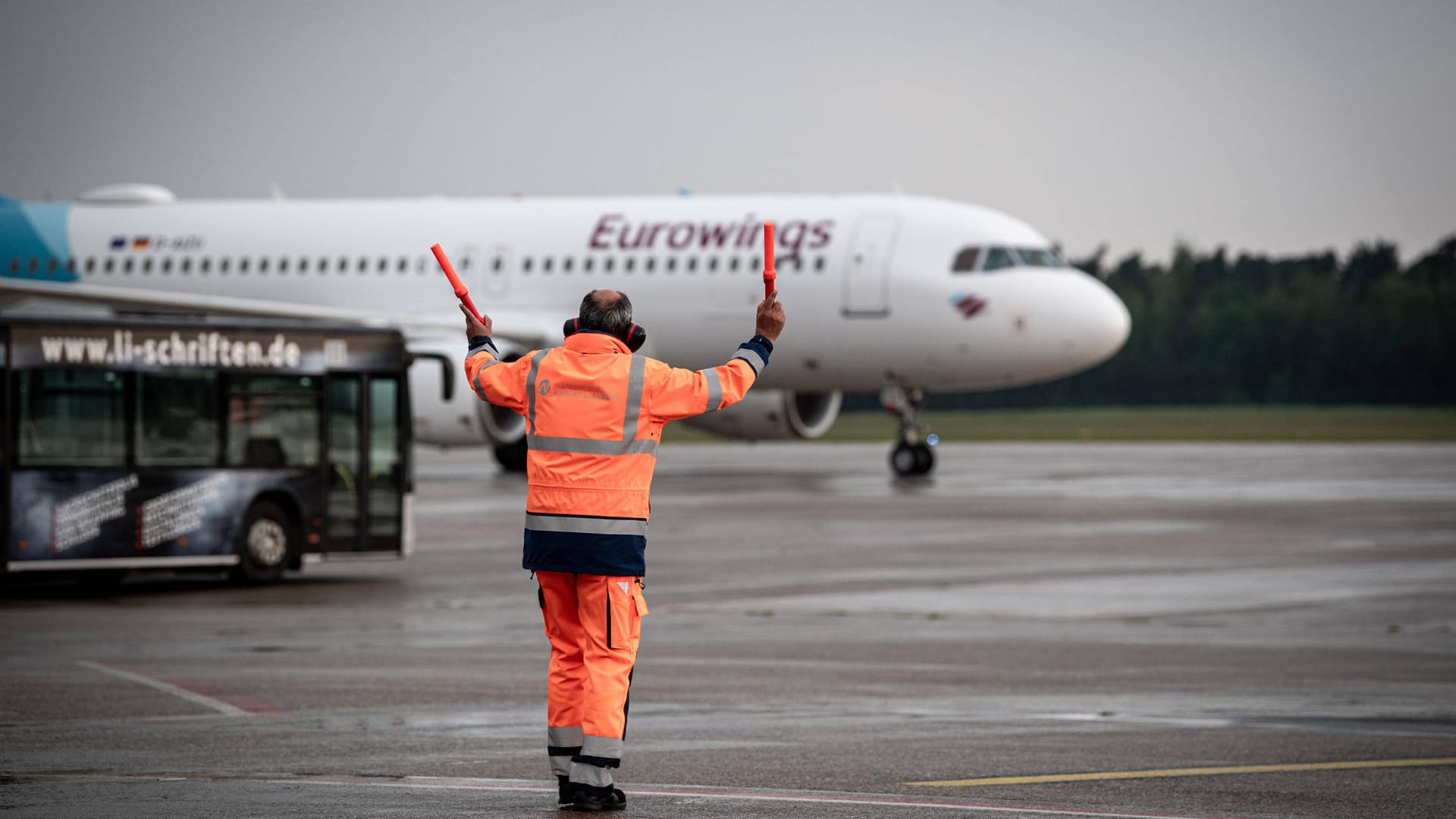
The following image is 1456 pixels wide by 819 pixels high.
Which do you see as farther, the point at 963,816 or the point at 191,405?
the point at 191,405

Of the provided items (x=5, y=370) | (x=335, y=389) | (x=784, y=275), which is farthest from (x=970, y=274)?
(x=5, y=370)

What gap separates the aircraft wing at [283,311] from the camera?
31.5m

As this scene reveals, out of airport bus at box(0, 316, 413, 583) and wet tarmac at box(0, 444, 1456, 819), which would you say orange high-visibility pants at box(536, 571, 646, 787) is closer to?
wet tarmac at box(0, 444, 1456, 819)

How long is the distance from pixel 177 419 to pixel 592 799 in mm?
10906

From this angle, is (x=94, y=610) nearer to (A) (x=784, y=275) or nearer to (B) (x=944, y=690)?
(B) (x=944, y=690)

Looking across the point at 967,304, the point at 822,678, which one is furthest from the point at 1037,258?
the point at 822,678

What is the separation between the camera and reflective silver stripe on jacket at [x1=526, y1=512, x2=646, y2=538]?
7.40 m

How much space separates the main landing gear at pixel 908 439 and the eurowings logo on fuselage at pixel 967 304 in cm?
185

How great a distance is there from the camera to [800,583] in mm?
16953

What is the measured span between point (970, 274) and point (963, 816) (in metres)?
24.5

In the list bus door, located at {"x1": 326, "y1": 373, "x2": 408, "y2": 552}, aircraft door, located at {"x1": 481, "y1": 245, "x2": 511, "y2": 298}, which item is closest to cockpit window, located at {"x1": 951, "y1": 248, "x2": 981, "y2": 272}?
aircraft door, located at {"x1": 481, "y1": 245, "x2": 511, "y2": 298}

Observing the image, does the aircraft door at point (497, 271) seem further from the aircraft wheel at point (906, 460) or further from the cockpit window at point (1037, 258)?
the cockpit window at point (1037, 258)

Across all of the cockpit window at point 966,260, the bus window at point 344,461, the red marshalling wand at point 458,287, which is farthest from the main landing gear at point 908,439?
the red marshalling wand at point 458,287

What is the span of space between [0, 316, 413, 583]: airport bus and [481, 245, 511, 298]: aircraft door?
1570 cm
